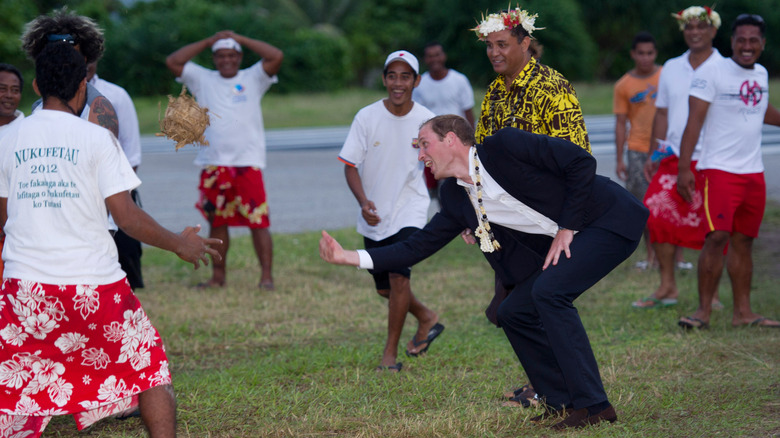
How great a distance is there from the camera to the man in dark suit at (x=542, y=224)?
4.37 m

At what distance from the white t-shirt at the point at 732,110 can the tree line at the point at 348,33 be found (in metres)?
22.3

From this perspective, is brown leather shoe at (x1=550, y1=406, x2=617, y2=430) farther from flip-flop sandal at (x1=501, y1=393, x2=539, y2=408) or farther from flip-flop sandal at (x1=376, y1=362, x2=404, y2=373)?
flip-flop sandal at (x1=376, y1=362, x2=404, y2=373)

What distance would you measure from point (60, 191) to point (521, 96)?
2.39m

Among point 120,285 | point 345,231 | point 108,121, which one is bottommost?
point 345,231

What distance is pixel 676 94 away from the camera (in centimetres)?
757

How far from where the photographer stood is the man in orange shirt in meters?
8.76

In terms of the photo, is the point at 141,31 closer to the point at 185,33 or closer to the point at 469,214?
the point at 185,33

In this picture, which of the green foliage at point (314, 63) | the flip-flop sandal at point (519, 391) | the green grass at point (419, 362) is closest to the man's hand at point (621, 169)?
the green grass at point (419, 362)

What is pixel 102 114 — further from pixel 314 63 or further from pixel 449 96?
pixel 314 63

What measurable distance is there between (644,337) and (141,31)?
28118mm

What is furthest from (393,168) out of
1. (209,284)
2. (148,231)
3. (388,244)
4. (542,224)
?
(209,284)

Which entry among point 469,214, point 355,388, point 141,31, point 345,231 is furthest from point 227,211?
point 141,31

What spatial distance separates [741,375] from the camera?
5492 mm

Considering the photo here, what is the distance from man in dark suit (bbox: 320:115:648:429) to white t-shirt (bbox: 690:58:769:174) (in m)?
2.31
